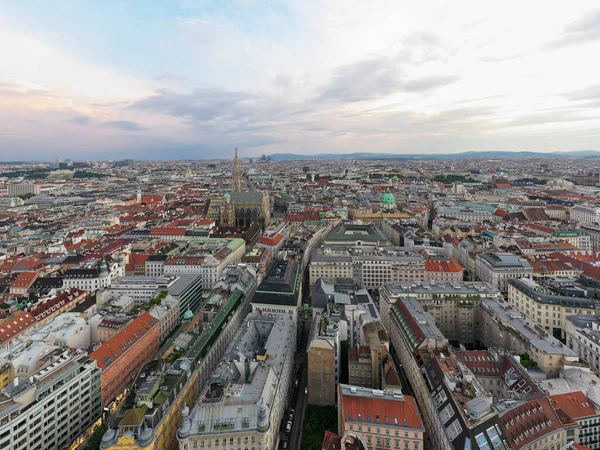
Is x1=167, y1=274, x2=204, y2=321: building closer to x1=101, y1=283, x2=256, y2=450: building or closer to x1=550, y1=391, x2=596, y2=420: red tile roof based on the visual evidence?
x1=101, y1=283, x2=256, y2=450: building

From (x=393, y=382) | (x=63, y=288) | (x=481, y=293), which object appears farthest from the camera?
(x=63, y=288)

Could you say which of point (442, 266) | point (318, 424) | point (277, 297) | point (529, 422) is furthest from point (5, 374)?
point (442, 266)

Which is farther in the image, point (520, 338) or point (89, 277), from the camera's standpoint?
point (89, 277)

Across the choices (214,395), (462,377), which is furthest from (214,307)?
(462,377)

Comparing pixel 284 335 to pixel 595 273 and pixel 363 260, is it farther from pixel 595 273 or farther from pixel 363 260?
pixel 595 273

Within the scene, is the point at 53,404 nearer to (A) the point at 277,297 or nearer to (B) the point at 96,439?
(B) the point at 96,439

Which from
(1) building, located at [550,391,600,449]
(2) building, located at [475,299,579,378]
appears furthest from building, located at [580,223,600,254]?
(1) building, located at [550,391,600,449]
